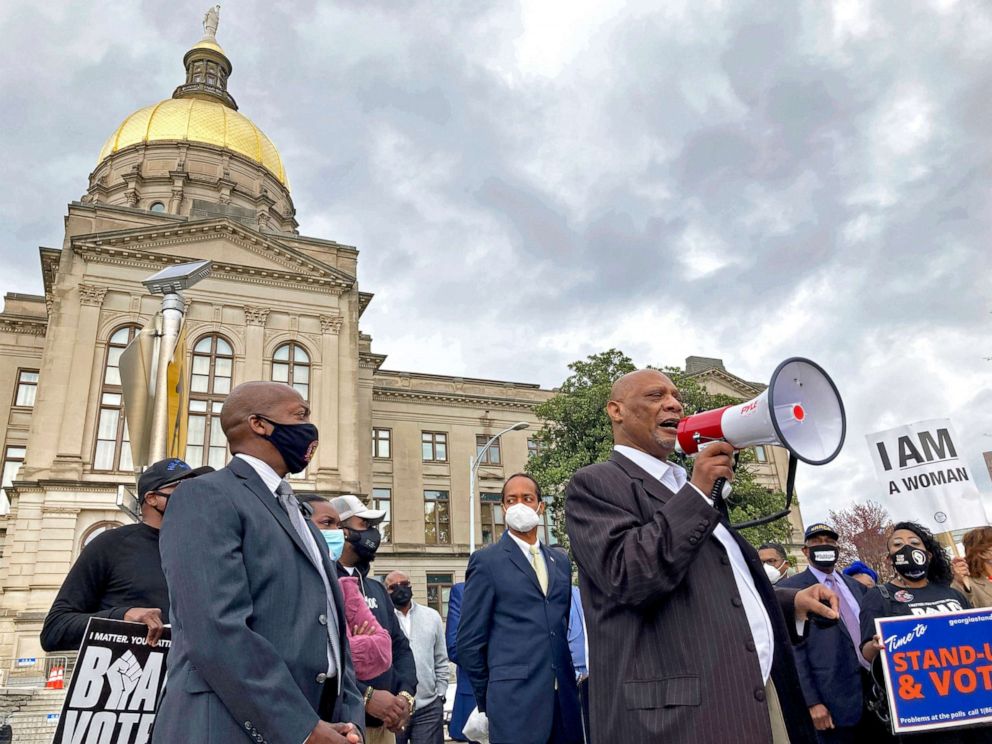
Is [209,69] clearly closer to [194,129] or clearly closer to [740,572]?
[194,129]

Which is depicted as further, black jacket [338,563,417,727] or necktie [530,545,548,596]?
black jacket [338,563,417,727]

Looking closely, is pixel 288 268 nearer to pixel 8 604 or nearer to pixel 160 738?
pixel 8 604

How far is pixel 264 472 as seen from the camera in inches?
111

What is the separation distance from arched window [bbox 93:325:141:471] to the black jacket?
27.0 m

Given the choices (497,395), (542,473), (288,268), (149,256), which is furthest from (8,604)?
(497,395)

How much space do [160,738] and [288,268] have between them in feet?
111

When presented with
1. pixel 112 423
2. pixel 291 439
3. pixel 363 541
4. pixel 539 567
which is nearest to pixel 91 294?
pixel 112 423

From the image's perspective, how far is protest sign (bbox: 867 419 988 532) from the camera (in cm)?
773

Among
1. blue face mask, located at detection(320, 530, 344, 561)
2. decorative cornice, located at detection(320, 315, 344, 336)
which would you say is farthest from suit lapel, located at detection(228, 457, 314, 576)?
decorative cornice, located at detection(320, 315, 344, 336)

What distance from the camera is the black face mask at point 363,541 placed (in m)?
5.43

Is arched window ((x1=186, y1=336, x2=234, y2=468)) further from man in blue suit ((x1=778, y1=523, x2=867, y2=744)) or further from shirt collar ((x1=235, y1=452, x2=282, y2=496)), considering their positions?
shirt collar ((x1=235, y1=452, x2=282, y2=496))

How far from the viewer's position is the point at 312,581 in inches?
104

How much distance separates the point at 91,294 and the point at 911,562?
3263 centimetres

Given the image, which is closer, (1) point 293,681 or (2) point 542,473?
(1) point 293,681
